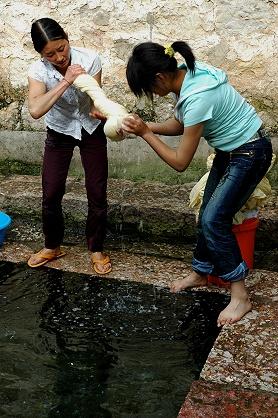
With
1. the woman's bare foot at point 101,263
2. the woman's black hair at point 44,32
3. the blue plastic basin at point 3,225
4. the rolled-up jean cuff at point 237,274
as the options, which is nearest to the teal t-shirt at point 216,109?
the rolled-up jean cuff at point 237,274

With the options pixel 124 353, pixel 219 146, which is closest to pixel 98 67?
pixel 219 146

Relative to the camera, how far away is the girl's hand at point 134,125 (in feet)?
11.7

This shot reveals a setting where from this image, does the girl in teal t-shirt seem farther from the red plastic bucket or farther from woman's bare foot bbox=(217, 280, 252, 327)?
the red plastic bucket

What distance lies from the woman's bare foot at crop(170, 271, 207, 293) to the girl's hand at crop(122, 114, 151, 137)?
1187 millimetres

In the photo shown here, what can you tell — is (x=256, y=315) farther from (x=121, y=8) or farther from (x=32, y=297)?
(x=121, y=8)

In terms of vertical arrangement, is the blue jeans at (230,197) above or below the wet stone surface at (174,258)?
above

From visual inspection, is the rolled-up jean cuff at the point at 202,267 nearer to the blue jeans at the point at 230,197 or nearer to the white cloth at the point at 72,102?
the blue jeans at the point at 230,197

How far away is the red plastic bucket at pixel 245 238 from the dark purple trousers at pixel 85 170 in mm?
946

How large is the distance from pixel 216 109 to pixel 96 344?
151 centimetres

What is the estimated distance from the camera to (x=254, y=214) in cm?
420

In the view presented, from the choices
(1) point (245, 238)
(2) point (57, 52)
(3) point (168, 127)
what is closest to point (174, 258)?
(1) point (245, 238)

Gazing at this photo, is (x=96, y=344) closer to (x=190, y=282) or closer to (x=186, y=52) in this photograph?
(x=190, y=282)

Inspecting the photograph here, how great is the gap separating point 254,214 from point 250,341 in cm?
95

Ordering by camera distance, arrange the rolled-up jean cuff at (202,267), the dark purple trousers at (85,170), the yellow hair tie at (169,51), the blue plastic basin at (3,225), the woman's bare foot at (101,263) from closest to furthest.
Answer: the yellow hair tie at (169,51) < the rolled-up jean cuff at (202,267) < the dark purple trousers at (85,170) < the woman's bare foot at (101,263) < the blue plastic basin at (3,225)
